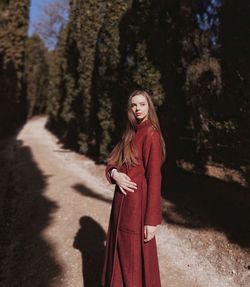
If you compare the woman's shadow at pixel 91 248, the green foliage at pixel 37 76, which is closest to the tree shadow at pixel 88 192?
the woman's shadow at pixel 91 248

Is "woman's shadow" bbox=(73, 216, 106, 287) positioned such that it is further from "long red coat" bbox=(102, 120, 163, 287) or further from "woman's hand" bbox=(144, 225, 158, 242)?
"woman's hand" bbox=(144, 225, 158, 242)

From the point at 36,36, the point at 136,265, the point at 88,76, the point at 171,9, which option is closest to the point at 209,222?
the point at 136,265

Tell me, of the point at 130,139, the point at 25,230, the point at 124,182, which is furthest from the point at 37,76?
the point at 124,182

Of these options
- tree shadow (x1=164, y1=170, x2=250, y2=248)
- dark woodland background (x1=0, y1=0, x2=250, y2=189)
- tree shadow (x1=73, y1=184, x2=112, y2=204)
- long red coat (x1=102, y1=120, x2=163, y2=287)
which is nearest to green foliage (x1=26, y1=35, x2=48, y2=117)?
dark woodland background (x1=0, y1=0, x2=250, y2=189)

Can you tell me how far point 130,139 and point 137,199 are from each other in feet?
1.75

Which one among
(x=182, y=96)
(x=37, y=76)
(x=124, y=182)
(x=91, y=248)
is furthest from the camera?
(x=37, y=76)

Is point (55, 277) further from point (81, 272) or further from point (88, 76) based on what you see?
point (88, 76)

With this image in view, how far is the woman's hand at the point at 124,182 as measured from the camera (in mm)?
2926

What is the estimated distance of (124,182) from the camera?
294cm

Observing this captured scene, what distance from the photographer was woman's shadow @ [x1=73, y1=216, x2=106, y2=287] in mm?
4277

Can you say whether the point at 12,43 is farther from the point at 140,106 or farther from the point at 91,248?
the point at 140,106

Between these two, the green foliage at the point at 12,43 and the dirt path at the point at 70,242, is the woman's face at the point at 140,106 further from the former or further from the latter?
the green foliage at the point at 12,43

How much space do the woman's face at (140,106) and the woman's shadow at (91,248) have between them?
7.42 ft

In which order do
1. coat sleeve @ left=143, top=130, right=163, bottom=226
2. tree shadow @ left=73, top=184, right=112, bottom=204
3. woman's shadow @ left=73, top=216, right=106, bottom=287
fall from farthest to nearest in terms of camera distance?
tree shadow @ left=73, top=184, right=112, bottom=204 → woman's shadow @ left=73, top=216, right=106, bottom=287 → coat sleeve @ left=143, top=130, right=163, bottom=226
